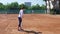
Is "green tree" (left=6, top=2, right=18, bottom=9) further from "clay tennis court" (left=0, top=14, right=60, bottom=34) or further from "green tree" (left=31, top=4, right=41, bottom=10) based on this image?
"clay tennis court" (left=0, top=14, right=60, bottom=34)

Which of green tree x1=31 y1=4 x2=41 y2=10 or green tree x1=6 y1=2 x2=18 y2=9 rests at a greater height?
green tree x1=6 y1=2 x2=18 y2=9

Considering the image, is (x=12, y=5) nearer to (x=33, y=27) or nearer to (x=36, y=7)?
(x=36, y=7)

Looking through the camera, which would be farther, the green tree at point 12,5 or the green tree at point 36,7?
the green tree at point 36,7

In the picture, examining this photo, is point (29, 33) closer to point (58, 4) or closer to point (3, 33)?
point (3, 33)

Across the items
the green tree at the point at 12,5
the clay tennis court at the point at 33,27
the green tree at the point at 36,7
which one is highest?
the clay tennis court at the point at 33,27

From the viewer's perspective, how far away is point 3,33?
12.6 m

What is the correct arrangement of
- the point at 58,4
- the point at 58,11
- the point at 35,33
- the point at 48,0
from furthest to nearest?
the point at 48,0, the point at 58,4, the point at 58,11, the point at 35,33

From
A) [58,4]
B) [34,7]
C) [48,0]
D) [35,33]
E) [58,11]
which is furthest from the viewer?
[34,7]

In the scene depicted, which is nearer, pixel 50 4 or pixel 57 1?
pixel 57 1

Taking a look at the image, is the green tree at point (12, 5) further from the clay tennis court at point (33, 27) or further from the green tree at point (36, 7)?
the clay tennis court at point (33, 27)

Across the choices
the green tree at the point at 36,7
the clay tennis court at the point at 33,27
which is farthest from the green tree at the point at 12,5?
the clay tennis court at the point at 33,27

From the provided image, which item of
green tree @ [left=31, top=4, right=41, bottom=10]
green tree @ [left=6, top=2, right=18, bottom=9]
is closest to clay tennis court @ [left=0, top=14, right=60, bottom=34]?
green tree @ [left=6, top=2, right=18, bottom=9]

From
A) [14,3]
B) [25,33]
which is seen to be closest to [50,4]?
[14,3]

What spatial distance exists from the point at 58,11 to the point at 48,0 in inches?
497
